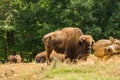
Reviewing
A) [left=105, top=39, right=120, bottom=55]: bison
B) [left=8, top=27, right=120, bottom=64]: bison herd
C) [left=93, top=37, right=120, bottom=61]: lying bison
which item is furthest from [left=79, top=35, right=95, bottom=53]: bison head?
[left=105, top=39, right=120, bottom=55]: bison

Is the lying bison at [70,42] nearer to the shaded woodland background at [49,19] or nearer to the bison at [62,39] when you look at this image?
the bison at [62,39]

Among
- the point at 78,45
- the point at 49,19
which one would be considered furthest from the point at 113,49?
the point at 49,19

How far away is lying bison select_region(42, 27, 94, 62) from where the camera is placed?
13.6m

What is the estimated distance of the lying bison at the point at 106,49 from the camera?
12070 mm

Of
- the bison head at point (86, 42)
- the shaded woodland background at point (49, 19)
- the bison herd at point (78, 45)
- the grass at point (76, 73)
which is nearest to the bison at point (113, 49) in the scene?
the bison herd at point (78, 45)

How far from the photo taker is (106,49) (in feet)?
39.7

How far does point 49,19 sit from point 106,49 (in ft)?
68.0

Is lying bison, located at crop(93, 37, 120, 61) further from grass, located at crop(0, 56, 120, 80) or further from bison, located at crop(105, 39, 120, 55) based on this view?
grass, located at crop(0, 56, 120, 80)

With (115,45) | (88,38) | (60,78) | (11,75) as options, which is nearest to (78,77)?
(60,78)

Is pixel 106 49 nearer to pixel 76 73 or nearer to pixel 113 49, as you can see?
pixel 113 49

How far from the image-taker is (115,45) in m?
12.2

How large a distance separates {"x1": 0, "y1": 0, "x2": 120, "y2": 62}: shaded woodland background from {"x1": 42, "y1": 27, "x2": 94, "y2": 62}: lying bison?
50.1 feet

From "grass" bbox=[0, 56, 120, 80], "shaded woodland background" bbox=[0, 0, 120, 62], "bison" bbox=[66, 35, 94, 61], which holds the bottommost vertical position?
"shaded woodland background" bbox=[0, 0, 120, 62]

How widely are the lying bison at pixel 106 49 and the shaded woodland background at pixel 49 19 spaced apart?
56.4 ft
